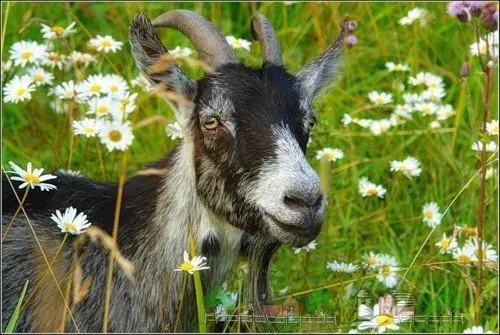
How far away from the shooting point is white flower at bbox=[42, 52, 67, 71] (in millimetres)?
5297

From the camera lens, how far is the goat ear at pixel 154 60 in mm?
4168

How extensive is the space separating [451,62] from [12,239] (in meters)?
3.53

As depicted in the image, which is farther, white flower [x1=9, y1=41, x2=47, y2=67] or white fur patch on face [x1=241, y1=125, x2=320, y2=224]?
white flower [x1=9, y1=41, x2=47, y2=67]

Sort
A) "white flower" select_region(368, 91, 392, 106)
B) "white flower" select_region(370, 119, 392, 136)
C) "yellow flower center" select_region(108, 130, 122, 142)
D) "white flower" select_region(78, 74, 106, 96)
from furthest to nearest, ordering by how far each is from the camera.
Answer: "white flower" select_region(368, 91, 392, 106) < "white flower" select_region(370, 119, 392, 136) < "white flower" select_region(78, 74, 106, 96) < "yellow flower center" select_region(108, 130, 122, 142)

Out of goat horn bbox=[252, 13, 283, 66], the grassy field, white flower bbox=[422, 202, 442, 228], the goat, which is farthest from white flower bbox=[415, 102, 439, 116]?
goat horn bbox=[252, 13, 283, 66]

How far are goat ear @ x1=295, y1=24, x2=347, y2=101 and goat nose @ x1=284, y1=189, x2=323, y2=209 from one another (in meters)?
0.73

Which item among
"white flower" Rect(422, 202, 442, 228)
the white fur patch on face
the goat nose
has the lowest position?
the goat nose

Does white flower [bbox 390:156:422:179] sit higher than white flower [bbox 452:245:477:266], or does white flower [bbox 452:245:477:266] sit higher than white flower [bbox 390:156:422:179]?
white flower [bbox 390:156:422:179]

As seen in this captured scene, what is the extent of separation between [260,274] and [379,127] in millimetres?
1759

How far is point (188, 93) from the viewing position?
13.8 feet

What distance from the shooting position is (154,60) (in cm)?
425

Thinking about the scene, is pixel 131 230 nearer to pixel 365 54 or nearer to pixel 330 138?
pixel 330 138

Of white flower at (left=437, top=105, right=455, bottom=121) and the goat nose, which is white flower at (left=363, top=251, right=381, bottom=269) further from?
white flower at (left=437, top=105, right=455, bottom=121)

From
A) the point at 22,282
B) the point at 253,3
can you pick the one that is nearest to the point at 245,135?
the point at 22,282
